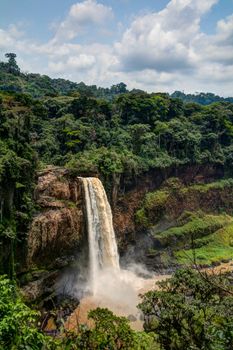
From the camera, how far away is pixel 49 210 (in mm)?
24828

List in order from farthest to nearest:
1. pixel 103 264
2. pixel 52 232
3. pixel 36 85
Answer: pixel 36 85 < pixel 103 264 < pixel 52 232

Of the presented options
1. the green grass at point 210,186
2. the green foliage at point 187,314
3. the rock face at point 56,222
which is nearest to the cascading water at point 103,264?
the rock face at point 56,222

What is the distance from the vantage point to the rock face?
23717mm

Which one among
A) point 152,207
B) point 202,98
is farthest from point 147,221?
point 202,98

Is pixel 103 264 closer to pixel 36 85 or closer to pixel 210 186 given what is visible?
pixel 210 186

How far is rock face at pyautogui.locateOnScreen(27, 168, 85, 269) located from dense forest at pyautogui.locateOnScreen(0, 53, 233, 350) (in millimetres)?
1119

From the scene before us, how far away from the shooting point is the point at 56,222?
2483cm

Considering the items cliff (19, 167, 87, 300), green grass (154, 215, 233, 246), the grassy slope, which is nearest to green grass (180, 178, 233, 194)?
the grassy slope

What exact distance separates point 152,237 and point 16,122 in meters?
18.1

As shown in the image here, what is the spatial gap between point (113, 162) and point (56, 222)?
899 cm

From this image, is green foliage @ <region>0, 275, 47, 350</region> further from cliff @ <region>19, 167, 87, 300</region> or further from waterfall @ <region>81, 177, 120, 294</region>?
waterfall @ <region>81, 177, 120, 294</region>

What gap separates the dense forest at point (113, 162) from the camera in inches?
397

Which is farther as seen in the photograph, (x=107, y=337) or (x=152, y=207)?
(x=152, y=207)

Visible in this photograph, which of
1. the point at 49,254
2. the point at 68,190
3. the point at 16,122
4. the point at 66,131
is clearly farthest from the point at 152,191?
the point at 16,122
